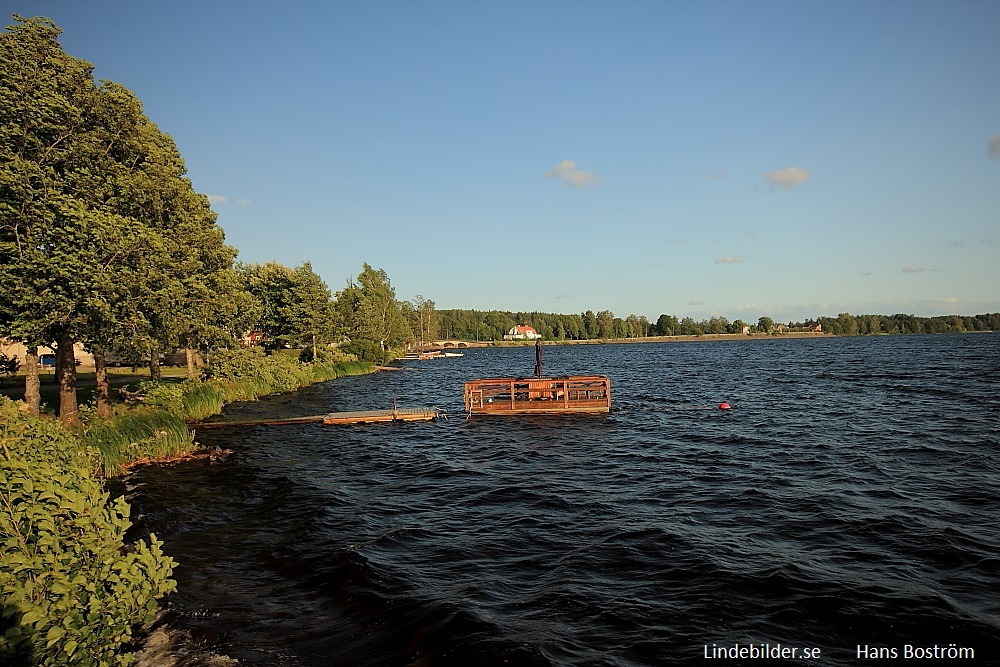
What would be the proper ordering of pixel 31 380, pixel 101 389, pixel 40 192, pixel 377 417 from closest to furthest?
pixel 40 192 → pixel 31 380 → pixel 101 389 → pixel 377 417

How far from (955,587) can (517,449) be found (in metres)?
17.7

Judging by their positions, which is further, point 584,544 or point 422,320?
point 422,320

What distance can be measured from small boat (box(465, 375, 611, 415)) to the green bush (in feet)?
99.9

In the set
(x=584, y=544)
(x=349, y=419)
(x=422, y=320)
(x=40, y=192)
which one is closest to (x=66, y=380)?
(x=40, y=192)

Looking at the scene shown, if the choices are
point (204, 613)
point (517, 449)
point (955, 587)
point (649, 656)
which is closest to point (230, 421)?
point (517, 449)

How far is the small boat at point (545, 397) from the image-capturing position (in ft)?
125

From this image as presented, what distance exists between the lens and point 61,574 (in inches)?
272

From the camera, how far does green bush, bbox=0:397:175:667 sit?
20.7 feet

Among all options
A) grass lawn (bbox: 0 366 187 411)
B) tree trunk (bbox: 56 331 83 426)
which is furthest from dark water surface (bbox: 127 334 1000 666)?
grass lawn (bbox: 0 366 187 411)

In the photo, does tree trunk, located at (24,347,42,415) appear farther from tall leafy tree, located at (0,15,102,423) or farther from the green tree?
the green tree

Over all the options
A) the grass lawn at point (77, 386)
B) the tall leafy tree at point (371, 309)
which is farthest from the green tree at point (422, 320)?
the grass lawn at point (77, 386)

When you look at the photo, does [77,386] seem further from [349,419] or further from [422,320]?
[422,320]

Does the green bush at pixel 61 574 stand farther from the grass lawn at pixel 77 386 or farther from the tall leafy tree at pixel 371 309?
the tall leafy tree at pixel 371 309

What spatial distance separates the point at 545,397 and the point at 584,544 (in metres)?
25.7
